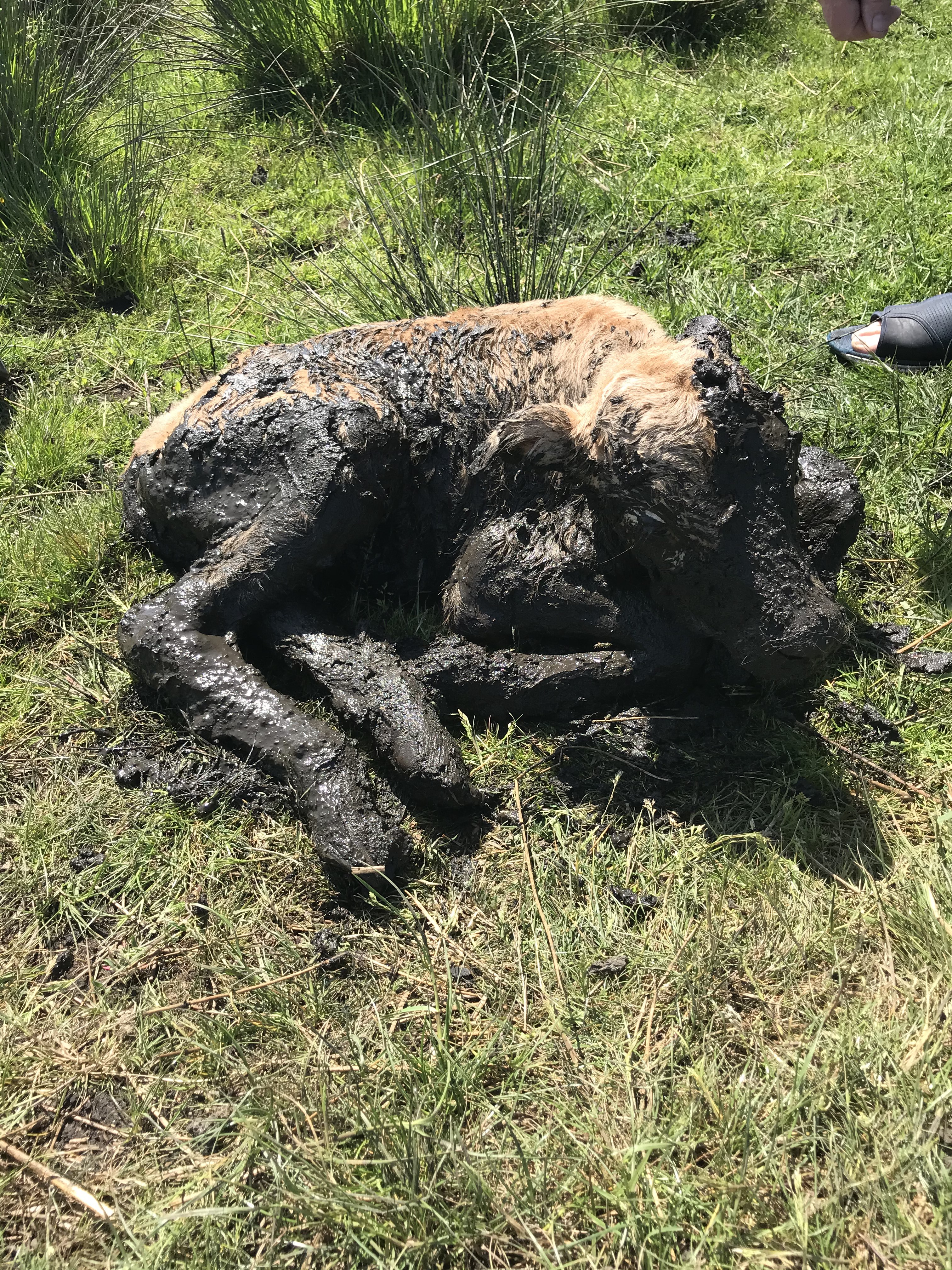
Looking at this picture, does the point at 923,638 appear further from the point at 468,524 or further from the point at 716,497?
the point at 468,524

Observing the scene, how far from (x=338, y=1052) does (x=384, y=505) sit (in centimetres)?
184

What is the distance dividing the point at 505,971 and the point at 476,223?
12.2 feet

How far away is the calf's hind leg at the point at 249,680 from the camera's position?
3145mm

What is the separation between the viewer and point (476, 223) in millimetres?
5059

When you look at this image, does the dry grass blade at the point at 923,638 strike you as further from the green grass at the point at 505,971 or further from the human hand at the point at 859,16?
the human hand at the point at 859,16

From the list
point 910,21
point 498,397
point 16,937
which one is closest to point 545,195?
point 498,397

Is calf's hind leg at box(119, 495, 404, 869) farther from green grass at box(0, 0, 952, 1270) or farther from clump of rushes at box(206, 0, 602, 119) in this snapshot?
clump of rushes at box(206, 0, 602, 119)

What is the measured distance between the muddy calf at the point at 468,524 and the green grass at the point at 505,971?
0.87ft

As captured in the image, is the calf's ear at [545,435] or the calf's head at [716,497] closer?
the calf's head at [716,497]

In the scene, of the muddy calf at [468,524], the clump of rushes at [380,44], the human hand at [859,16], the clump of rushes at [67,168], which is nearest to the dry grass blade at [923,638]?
the muddy calf at [468,524]

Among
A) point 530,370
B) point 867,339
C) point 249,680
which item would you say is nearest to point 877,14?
point 867,339

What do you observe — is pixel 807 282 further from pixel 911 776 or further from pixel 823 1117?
pixel 823 1117

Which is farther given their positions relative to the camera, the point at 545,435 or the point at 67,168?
the point at 67,168

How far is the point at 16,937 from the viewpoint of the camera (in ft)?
10.1
